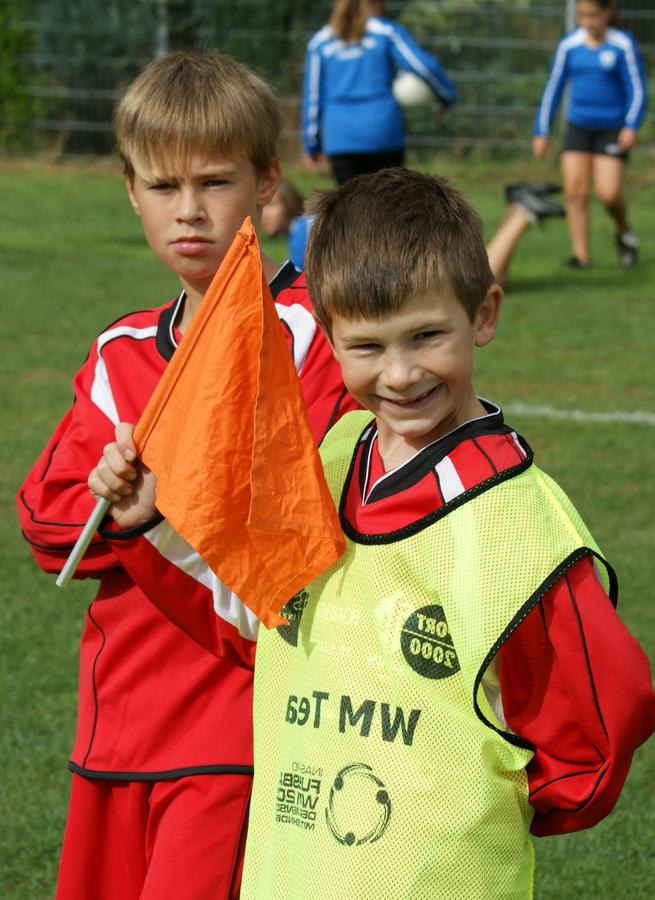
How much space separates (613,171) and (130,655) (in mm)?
11293

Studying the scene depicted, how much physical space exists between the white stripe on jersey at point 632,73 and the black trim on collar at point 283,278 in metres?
10.8

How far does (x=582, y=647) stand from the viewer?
215cm

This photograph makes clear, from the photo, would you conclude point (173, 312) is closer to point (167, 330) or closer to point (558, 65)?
point (167, 330)

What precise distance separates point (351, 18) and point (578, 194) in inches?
99.0

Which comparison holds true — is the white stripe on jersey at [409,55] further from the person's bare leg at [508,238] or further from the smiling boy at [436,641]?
the smiling boy at [436,641]

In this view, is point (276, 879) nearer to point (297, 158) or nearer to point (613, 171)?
point (613, 171)

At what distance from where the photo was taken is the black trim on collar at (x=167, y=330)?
116 inches

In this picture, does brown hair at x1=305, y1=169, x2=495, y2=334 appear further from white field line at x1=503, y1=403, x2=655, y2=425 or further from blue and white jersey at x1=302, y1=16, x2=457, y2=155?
blue and white jersey at x1=302, y1=16, x2=457, y2=155

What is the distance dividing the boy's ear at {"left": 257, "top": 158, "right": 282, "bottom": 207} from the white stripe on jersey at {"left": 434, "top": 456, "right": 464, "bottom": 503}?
1.02m

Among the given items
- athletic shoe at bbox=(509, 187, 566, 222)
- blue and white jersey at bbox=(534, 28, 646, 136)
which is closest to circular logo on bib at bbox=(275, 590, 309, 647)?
athletic shoe at bbox=(509, 187, 566, 222)

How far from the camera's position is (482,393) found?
372 inches

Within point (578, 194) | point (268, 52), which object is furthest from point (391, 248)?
point (268, 52)

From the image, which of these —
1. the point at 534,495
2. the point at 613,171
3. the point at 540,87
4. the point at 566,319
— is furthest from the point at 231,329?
the point at 540,87

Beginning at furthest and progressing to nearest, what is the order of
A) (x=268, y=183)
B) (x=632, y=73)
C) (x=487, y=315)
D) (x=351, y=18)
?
1. (x=632, y=73)
2. (x=351, y=18)
3. (x=268, y=183)
4. (x=487, y=315)
